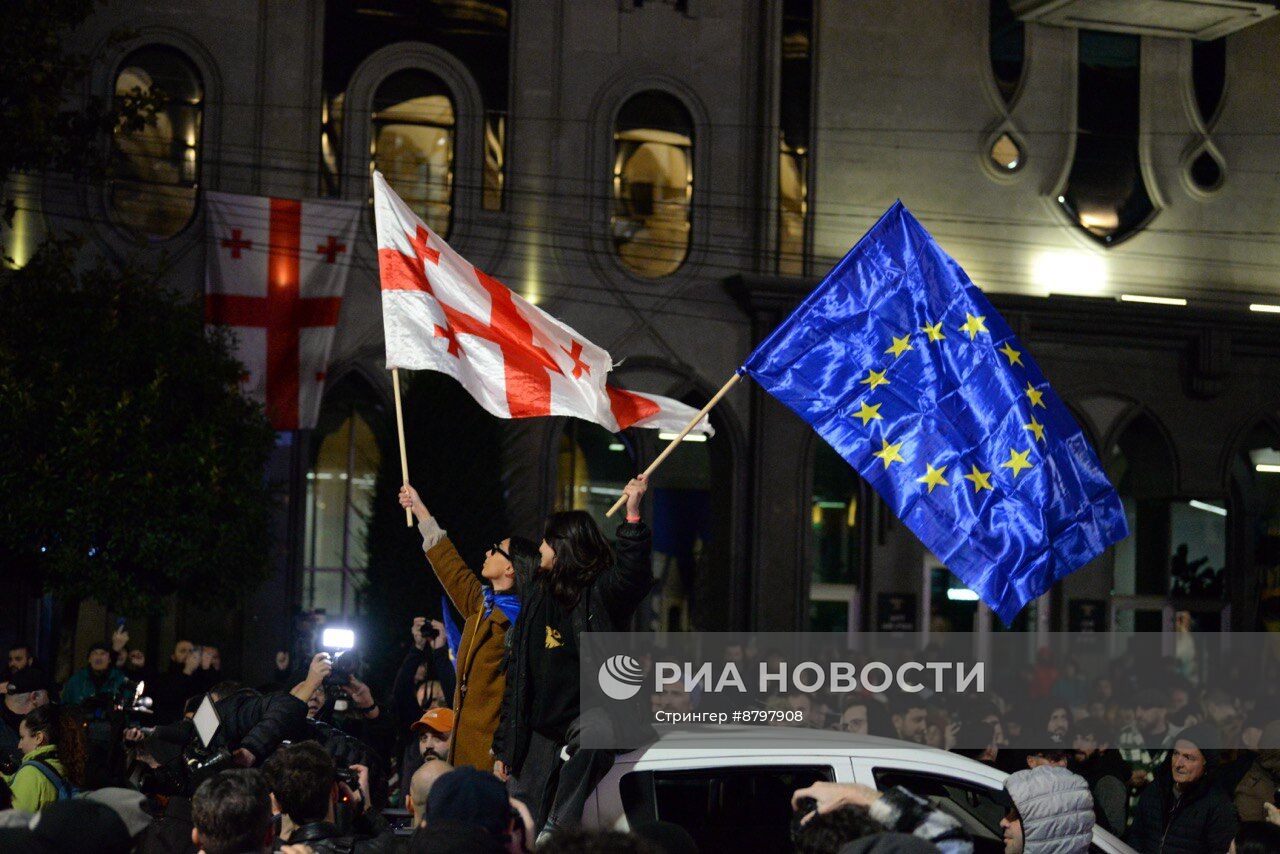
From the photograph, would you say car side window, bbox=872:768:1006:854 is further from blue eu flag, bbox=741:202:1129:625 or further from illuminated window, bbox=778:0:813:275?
illuminated window, bbox=778:0:813:275

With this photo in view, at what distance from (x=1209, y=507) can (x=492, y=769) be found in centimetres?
1956

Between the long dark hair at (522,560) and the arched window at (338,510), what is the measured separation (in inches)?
571

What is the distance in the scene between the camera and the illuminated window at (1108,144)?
2458 cm

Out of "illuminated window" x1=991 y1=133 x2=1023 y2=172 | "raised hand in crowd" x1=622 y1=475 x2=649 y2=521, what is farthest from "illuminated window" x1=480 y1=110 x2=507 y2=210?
"raised hand in crowd" x1=622 y1=475 x2=649 y2=521

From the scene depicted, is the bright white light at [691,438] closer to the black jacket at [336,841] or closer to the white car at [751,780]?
the white car at [751,780]

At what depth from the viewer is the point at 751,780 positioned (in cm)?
660

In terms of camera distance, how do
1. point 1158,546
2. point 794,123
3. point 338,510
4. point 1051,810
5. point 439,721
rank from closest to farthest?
1. point 1051,810
2. point 439,721
3. point 338,510
4. point 794,123
5. point 1158,546

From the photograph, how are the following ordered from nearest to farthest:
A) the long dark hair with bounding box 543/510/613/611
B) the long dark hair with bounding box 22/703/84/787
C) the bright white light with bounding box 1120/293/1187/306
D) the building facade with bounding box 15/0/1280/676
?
the long dark hair with bounding box 543/510/613/611 < the long dark hair with bounding box 22/703/84/787 < the building facade with bounding box 15/0/1280/676 < the bright white light with bounding box 1120/293/1187/306

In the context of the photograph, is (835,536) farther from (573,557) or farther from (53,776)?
(573,557)

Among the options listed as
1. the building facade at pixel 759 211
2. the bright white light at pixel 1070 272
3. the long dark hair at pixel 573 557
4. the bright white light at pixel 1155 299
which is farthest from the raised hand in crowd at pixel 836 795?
the bright white light at pixel 1070 272

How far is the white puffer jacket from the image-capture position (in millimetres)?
6160

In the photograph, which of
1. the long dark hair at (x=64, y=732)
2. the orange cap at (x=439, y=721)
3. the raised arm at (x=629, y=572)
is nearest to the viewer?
the raised arm at (x=629, y=572)

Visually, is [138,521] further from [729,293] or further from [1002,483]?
[1002,483]

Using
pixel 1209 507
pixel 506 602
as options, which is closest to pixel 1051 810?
pixel 506 602
